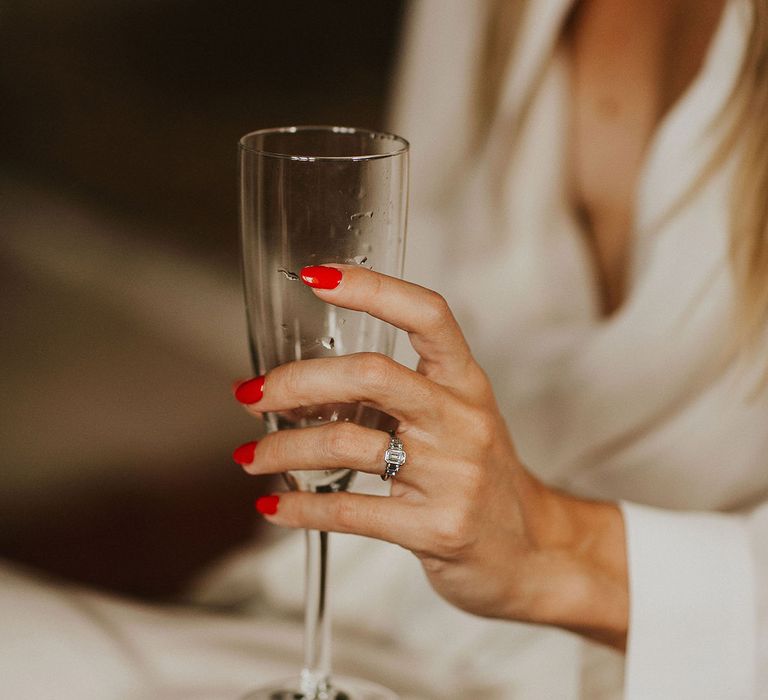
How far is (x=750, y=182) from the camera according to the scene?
2.80 ft

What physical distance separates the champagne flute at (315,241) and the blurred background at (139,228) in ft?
4.29

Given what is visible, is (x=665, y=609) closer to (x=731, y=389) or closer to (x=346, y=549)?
(x=731, y=389)

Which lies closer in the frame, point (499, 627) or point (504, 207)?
point (499, 627)

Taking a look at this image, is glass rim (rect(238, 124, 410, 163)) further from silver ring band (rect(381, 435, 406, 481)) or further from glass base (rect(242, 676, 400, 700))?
glass base (rect(242, 676, 400, 700))

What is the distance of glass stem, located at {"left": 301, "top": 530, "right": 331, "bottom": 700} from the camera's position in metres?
0.62

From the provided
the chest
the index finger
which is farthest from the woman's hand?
the chest

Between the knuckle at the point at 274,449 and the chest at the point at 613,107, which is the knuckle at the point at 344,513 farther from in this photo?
the chest at the point at 613,107

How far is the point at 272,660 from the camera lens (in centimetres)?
77

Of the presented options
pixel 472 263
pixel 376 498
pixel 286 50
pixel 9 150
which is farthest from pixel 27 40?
pixel 376 498

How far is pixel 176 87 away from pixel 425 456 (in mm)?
2021

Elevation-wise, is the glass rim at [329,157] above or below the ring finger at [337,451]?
above

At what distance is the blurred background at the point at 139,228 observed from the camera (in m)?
2.04

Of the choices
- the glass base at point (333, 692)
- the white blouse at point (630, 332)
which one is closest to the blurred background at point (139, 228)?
the white blouse at point (630, 332)

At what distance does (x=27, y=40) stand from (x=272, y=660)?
2085 millimetres
